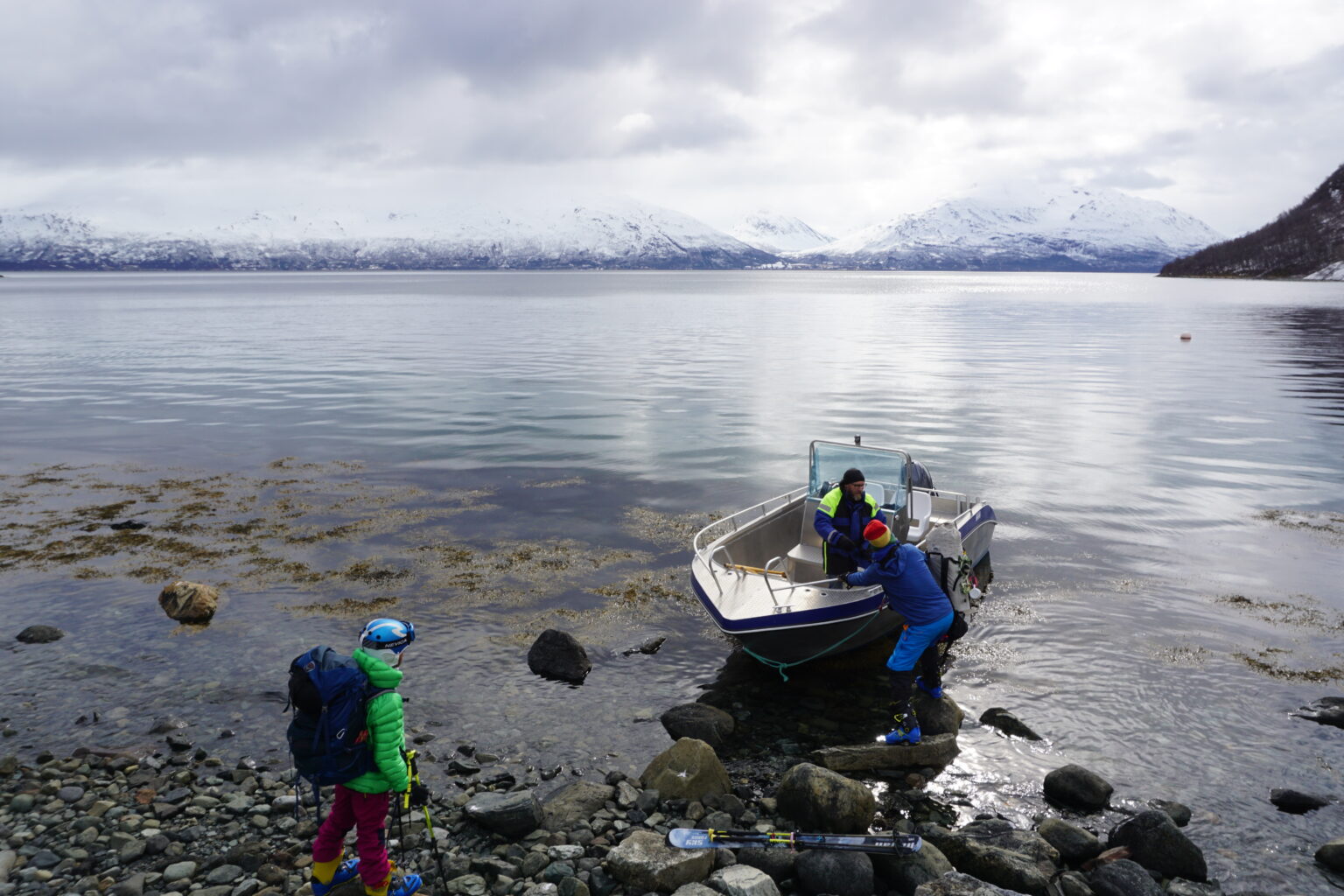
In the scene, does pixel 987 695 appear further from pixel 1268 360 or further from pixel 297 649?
pixel 1268 360

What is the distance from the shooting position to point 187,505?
21.6 m

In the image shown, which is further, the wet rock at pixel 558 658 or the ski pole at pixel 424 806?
the wet rock at pixel 558 658

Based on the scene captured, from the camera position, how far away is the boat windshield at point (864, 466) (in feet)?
53.2

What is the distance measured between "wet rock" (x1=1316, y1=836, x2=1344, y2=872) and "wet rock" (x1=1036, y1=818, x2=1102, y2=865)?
88.8 inches

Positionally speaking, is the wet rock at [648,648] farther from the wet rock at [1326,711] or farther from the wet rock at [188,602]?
the wet rock at [1326,711]

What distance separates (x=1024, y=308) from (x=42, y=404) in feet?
406

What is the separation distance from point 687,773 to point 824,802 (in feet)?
5.37

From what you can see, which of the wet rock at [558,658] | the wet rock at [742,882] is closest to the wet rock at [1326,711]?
the wet rock at [742,882]

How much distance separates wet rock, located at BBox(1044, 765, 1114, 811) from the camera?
980 centimetres

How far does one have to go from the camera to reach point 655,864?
7.92 metres

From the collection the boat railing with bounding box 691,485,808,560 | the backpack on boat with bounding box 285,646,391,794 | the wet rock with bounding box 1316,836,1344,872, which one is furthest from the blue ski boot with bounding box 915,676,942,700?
the backpack on boat with bounding box 285,646,391,794

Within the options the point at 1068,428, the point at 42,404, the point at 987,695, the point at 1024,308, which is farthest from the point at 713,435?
the point at 1024,308

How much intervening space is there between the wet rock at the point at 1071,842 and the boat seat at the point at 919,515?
716 centimetres

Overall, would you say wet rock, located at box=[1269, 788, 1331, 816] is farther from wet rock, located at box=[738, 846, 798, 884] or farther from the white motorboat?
wet rock, located at box=[738, 846, 798, 884]
